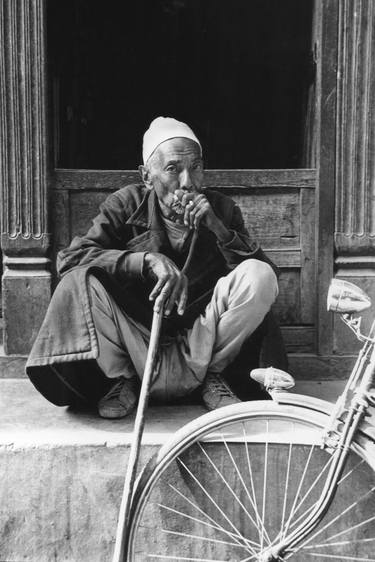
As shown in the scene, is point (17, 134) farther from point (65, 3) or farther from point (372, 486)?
point (372, 486)

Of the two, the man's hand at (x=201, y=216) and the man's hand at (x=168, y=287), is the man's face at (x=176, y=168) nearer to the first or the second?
the man's hand at (x=201, y=216)

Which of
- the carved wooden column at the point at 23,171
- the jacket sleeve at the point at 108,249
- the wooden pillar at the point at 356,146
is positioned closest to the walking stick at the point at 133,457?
the jacket sleeve at the point at 108,249

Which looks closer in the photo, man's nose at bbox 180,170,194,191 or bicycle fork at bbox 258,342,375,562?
bicycle fork at bbox 258,342,375,562

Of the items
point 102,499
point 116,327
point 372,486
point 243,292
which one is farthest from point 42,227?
point 372,486

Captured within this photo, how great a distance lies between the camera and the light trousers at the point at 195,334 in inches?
134

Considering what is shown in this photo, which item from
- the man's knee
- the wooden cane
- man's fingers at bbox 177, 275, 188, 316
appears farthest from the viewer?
the man's knee

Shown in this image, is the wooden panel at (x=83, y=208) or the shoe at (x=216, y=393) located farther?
the wooden panel at (x=83, y=208)

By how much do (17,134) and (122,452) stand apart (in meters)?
1.87

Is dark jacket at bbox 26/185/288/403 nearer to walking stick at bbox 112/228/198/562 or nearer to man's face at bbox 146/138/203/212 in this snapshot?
man's face at bbox 146/138/203/212

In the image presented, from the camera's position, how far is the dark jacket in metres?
3.28

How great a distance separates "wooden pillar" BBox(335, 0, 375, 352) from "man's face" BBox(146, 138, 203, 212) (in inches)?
39.1

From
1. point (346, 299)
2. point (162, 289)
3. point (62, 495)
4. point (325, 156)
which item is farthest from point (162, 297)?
point (325, 156)

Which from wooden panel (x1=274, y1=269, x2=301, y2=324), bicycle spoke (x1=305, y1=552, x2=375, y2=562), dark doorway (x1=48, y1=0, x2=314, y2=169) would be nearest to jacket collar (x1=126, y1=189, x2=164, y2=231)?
wooden panel (x1=274, y1=269, x2=301, y2=324)

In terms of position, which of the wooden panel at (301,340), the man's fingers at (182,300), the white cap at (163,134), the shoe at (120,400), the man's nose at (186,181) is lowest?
the shoe at (120,400)
